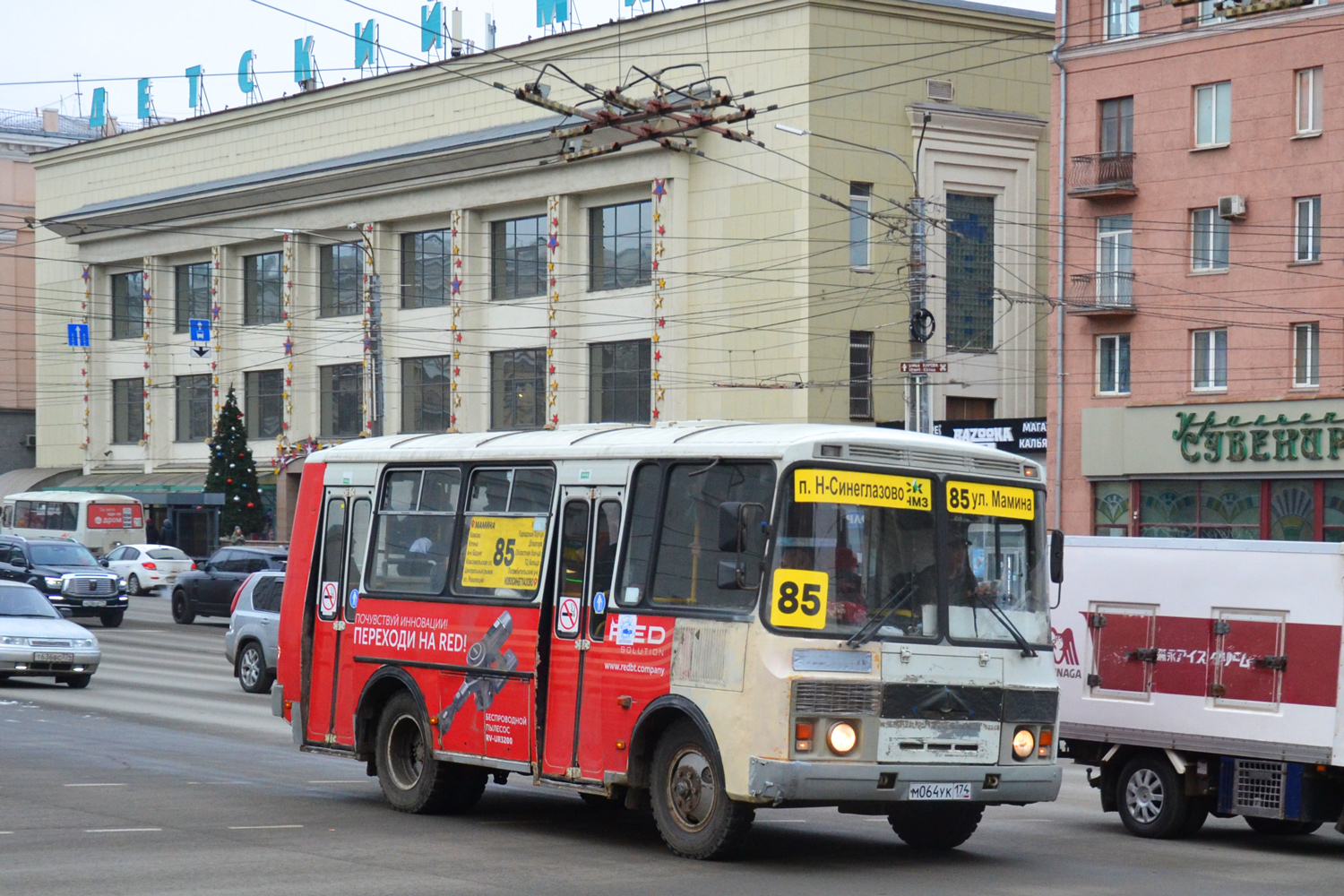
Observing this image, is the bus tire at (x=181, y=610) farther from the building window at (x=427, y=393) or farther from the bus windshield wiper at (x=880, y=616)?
the bus windshield wiper at (x=880, y=616)

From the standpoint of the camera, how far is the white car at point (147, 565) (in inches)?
2243

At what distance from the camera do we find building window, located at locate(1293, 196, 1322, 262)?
3950cm

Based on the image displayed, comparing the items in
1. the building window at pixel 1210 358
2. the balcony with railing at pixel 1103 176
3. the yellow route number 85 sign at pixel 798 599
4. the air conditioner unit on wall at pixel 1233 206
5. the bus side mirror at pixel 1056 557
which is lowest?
the yellow route number 85 sign at pixel 798 599

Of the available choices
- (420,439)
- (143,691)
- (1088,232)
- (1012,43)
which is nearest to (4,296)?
(1012,43)

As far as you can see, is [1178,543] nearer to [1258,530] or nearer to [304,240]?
[1258,530]

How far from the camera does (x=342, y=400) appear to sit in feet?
216

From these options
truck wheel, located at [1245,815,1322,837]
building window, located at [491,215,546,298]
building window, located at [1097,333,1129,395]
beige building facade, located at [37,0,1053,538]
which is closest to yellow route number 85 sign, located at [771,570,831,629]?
truck wheel, located at [1245,815,1322,837]

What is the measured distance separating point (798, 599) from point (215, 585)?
112 feet

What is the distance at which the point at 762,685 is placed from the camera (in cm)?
1134

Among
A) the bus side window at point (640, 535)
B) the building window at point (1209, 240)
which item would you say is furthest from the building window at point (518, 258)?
the bus side window at point (640, 535)

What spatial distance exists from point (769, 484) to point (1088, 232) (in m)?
33.7

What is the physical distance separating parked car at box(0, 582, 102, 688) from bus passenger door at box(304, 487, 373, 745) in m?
12.1

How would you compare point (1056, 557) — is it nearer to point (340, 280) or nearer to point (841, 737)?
point (841, 737)

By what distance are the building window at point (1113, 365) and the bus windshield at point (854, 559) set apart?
32.8 meters
